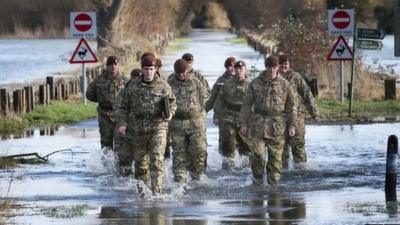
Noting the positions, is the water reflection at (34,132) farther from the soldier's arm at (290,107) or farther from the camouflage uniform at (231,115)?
the soldier's arm at (290,107)

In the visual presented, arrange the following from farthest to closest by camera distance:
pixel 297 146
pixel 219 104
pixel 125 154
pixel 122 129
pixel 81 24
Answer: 1. pixel 81 24
2. pixel 219 104
3. pixel 297 146
4. pixel 125 154
5. pixel 122 129

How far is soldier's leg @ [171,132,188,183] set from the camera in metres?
17.6

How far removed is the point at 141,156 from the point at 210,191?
1.22 metres

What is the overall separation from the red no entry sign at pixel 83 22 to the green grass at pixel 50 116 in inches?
75.8

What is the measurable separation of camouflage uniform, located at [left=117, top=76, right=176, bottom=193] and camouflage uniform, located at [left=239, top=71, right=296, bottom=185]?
1.45 meters

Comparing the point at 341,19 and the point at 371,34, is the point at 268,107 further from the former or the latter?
the point at 341,19

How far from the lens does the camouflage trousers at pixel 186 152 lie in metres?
17.6

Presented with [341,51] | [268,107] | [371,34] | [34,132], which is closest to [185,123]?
[268,107]

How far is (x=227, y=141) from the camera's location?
20.5m

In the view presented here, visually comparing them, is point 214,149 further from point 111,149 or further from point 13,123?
point 13,123

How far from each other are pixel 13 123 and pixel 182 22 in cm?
10013

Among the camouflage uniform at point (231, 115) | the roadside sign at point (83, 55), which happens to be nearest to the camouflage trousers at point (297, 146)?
the camouflage uniform at point (231, 115)

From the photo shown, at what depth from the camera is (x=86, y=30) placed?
3108 centimetres

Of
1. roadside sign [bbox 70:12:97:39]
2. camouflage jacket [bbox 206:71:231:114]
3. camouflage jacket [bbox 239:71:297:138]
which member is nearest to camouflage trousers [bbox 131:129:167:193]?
camouflage jacket [bbox 239:71:297:138]
